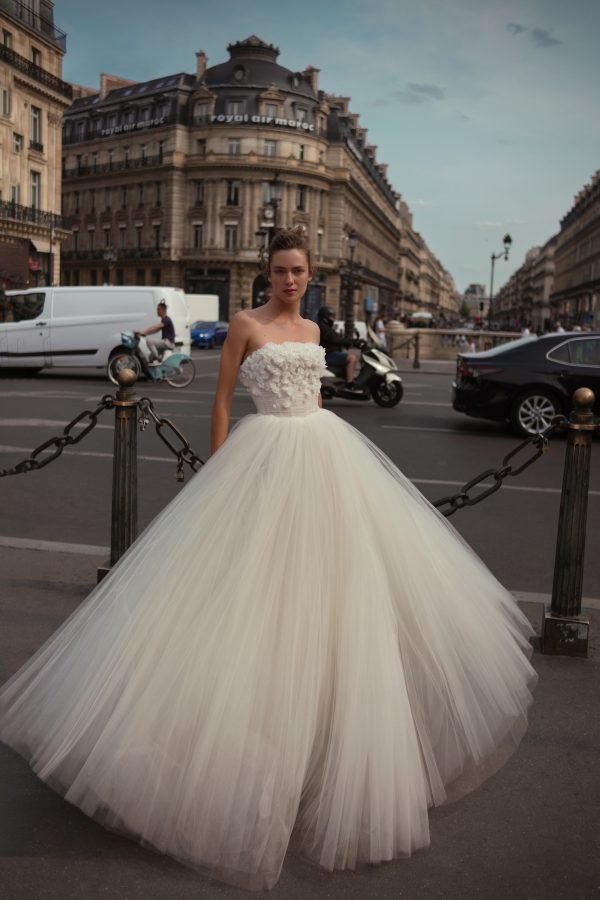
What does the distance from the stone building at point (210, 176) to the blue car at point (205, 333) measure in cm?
2236

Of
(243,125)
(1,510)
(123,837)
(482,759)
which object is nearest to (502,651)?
(482,759)

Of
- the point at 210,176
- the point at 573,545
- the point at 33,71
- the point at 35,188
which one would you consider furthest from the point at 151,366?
the point at 210,176

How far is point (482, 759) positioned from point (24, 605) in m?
2.53

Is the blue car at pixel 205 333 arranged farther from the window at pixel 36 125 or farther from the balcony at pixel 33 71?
the balcony at pixel 33 71

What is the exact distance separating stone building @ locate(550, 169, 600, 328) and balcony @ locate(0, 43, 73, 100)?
5018cm

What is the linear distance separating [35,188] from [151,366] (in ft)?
97.5

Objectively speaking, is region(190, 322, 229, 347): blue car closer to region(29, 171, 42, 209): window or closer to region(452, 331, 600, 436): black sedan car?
region(29, 171, 42, 209): window

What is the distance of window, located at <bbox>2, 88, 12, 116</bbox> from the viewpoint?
130 feet

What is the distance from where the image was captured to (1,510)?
6.59 meters

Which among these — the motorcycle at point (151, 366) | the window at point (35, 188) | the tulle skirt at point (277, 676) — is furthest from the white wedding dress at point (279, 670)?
the window at point (35, 188)

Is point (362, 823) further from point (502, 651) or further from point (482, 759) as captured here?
point (502, 651)

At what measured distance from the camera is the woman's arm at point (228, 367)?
3.09 metres

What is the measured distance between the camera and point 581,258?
10175 centimetres

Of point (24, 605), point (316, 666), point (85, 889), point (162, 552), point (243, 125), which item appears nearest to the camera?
point (85, 889)
